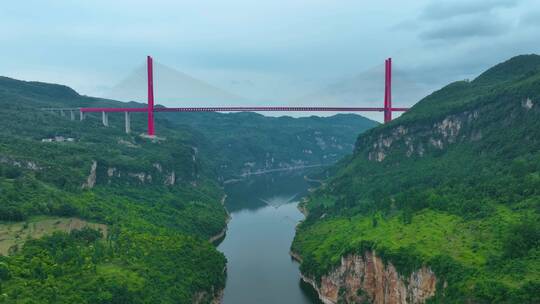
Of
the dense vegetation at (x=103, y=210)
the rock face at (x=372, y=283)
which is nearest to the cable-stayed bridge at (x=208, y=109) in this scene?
the dense vegetation at (x=103, y=210)

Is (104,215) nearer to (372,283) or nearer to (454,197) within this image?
(372,283)

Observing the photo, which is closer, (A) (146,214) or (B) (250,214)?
(A) (146,214)

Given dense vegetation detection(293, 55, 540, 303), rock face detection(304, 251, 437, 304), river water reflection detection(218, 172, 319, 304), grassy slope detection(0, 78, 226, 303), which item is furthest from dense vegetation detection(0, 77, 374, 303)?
dense vegetation detection(293, 55, 540, 303)

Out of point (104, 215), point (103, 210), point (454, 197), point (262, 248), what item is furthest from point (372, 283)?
point (103, 210)

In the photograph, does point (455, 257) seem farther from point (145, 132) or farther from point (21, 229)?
point (145, 132)

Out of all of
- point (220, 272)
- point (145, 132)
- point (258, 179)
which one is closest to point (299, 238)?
point (220, 272)
